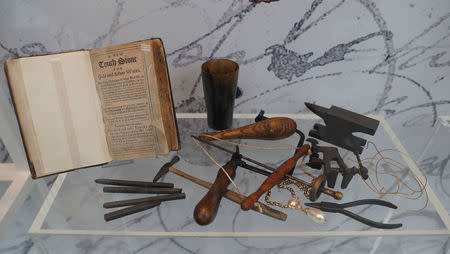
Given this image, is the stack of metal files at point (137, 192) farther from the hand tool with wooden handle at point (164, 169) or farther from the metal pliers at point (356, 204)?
the metal pliers at point (356, 204)

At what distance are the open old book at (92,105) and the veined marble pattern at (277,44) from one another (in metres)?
0.18

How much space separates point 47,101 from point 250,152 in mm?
543

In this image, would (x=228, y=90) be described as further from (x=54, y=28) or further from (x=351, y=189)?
(x=54, y=28)

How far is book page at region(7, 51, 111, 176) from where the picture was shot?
692 millimetres

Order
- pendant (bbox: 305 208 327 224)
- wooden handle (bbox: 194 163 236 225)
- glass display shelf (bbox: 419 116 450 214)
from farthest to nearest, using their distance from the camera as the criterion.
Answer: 1. glass display shelf (bbox: 419 116 450 214)
2. pendant (bbox: 305 208 327 224)
3. wooden handle (bbox: 194 163 236 225)

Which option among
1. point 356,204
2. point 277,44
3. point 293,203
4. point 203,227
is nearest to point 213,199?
point 203,227

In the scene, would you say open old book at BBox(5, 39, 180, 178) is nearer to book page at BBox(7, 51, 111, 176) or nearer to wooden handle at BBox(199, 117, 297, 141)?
book page at BBox(7, 51, 111, 176)

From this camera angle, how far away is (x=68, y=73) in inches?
27.8

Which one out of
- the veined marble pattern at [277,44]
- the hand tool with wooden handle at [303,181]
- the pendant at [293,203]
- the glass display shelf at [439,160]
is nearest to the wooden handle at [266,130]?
the hand tool with wooden handle at [303,181]

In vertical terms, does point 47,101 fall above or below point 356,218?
above

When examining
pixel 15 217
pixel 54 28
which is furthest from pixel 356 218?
pixel 54 28

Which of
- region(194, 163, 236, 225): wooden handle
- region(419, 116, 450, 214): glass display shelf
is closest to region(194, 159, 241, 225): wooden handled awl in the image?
region(194, 163, 236, 225): wooden handle

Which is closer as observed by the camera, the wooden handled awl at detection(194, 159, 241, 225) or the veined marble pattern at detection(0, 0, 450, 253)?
the wooden handled awl at detection(194, 159, 241, 225)

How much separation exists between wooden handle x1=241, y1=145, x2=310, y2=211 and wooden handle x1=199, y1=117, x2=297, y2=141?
0.21ft
